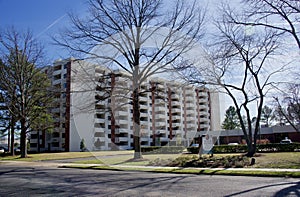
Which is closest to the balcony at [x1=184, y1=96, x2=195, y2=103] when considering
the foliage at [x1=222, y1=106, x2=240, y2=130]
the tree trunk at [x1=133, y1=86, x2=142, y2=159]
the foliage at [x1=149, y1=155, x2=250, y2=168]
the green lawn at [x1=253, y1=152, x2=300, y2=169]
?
the tree trunk at [x1=133, y1=86, x2=142, y2=159]

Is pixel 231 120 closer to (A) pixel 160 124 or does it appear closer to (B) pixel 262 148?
(B) pixel 262 148

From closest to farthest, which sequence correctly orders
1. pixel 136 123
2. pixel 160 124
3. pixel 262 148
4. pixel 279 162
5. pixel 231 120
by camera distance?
pixel 160 124
pixel 136 123
pixel 279 162
pixel 262 148
pixel 231 120

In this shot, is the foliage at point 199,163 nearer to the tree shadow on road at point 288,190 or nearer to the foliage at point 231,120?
the tree shadow on road at point 288,190

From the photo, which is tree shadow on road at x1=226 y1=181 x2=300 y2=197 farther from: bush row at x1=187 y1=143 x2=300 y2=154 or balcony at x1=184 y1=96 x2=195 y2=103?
bush row at x1=187 y1=143 x2=300 y2=154

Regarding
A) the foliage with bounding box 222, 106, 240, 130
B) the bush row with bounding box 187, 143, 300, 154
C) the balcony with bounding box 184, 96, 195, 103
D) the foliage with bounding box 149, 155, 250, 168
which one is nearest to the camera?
the balcony with bounding box 184, 96, 195, 103

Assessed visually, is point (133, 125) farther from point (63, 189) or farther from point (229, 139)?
point (229, 139)

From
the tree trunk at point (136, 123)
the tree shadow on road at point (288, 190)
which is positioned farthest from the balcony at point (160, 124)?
the tree shadow on road at point (288, 190)

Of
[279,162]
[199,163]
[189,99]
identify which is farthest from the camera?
[199,163]

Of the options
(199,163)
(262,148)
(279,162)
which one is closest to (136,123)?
(199,163)

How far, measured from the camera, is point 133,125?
46.0 ft

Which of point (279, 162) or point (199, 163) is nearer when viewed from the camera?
point (279, 162)

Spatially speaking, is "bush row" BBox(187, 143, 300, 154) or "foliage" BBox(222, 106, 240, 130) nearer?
"bush row" BBox(187, 143, 300, 154)

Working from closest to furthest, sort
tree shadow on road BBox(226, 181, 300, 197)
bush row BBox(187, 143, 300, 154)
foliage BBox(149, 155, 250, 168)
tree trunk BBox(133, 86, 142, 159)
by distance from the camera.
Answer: tree shadow on road BBox(226, 181, 300, 197)
tree trunk BBox(133, 86, 142, 159)
foliage BBox(149, 155, 250, 168)
bush row BBox(187, 143, 300, 154)

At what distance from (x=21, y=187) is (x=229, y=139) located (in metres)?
58.9
